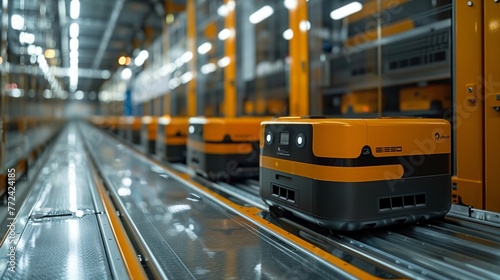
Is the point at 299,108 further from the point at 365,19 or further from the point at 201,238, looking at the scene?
the point at 201,238

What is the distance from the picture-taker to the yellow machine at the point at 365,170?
2.43m

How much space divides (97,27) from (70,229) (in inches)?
585

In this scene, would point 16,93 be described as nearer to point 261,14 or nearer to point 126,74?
point 261,14

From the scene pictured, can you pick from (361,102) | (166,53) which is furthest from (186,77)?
(361,102)

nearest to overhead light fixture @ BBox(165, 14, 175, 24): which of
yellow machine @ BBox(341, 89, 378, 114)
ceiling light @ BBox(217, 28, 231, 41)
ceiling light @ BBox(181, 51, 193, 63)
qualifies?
ceiling light @ BBox(181, 51, 193, 63)

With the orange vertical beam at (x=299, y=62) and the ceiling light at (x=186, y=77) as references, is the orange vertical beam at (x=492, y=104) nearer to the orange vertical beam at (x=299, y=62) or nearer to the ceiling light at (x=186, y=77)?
the orange vertical beam at (x=299, y=62)

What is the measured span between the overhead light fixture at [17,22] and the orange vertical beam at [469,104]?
5089 mm

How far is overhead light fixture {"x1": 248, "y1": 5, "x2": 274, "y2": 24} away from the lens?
28.3ft

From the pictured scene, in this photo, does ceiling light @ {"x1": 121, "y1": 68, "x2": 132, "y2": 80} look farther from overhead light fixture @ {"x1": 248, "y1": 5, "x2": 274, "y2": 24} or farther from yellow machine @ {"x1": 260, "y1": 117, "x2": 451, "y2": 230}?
yellow machine @ {"x1": 260, "y1": 117, "x2": 451, "y2": 230}

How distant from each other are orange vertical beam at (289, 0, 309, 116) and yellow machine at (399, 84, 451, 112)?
130cm

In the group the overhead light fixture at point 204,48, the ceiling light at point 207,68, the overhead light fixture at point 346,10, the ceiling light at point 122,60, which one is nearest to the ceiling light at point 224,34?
the overhead light fixture at point 204,48

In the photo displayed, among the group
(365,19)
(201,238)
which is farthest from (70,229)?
(365,19)

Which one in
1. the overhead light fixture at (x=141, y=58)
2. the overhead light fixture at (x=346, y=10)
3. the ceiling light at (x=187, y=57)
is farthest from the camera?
the overhead light fixture at (x=141, y=58)

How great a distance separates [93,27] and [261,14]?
9864mm
